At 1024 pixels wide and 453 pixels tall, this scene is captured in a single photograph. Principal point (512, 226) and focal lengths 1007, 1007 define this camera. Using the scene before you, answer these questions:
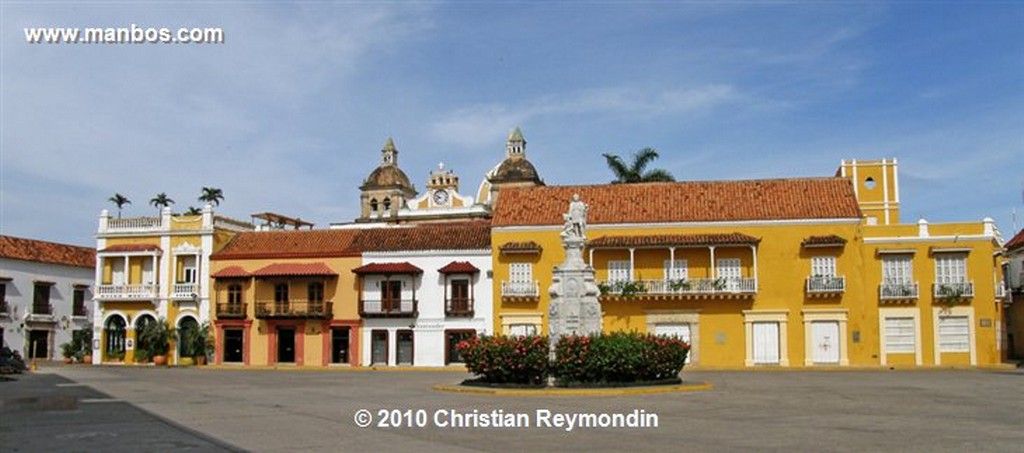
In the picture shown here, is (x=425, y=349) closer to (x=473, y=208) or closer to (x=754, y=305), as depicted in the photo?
(x=754, y=305)

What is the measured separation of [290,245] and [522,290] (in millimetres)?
12367

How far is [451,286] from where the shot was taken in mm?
45062

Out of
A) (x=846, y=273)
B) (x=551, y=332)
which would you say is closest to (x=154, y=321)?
(x=551, y=332)

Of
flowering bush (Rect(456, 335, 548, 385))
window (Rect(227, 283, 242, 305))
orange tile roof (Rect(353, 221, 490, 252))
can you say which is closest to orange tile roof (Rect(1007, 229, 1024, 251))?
orange tile roof (Rect(353, 221, 490, 252))

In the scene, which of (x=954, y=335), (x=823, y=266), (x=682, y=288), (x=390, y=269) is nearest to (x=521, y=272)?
(x=390, y=269)

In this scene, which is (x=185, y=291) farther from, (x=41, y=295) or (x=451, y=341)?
(x=451, y=341)

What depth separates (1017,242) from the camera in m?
53.1

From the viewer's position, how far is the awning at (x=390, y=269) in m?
45.0

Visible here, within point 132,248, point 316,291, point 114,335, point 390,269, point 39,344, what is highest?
point 132,248

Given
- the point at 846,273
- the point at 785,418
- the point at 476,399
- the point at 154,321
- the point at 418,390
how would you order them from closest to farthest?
1. the point at 785,418
2. the point at 476,399
3. the point at 418,390
4. the point at 846,273
5. the point at 154,321

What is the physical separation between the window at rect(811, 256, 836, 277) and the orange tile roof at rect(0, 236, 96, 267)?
131 ft

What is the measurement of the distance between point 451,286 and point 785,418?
29653 mm

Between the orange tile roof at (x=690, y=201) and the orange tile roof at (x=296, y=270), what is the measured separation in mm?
8419

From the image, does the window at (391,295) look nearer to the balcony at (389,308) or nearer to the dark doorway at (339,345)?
the balcony at (389,308)
